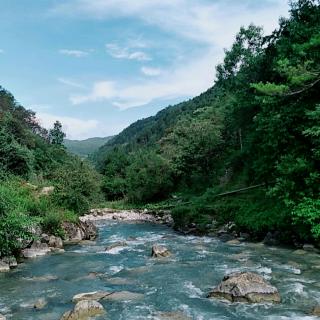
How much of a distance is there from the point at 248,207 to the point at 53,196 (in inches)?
498

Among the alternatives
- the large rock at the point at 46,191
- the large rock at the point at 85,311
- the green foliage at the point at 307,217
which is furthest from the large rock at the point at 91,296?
the large rock at the point at 46,191

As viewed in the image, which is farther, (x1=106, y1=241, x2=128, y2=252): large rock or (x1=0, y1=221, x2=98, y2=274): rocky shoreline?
(x1=106, y1=241, x2=128, y2=252): large rock

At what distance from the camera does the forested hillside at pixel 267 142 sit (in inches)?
822

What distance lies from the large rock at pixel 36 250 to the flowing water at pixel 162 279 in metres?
0.82

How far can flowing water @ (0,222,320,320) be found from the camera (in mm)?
12438

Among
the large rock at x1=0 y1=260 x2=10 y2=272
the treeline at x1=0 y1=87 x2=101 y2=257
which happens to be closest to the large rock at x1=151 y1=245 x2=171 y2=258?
the treeline at x1=0 y1=87 x2=101 y2=257

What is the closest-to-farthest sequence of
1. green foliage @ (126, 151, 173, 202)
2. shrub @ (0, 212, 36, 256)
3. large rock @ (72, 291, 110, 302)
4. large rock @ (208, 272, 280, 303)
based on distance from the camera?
large rock @ (208, 272, 280, 303) → large rock @ (72, 291, 110, 302) → shrub @ (0, 212, 36, 256) → green foliage @ (126, 151, 173, 202)

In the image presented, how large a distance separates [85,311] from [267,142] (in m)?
15.6

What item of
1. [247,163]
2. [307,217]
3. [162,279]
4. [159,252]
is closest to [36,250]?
[159,252]

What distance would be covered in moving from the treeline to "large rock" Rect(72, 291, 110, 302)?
20.9 ft

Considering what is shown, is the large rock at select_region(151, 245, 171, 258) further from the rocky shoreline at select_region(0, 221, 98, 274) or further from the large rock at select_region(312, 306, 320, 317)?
the large rock at select_region(312, 306, 320, 317)

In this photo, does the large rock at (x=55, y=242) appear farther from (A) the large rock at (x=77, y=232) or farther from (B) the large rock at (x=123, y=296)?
(B) the large rock at (x=123, y=296)

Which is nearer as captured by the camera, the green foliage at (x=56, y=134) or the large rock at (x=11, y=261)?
the large rock at (x=11, y=261)

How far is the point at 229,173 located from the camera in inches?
1656
